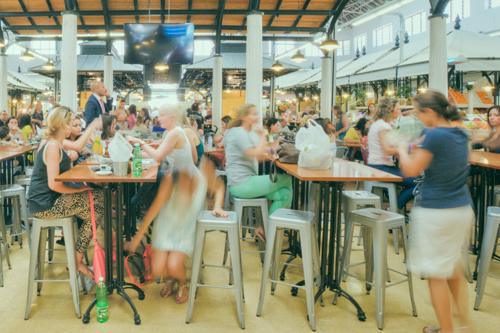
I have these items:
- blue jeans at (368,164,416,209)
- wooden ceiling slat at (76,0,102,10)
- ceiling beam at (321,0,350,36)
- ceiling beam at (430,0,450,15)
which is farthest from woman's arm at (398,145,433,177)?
wooden ceiling slat at (76,0,102,10)

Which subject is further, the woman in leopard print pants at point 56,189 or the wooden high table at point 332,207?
the woman in leopard print pants at point 56,189

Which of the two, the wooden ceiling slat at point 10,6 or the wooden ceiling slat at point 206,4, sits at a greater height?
the wooden ceiling slat at point 206,4

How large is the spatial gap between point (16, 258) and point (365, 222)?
3.32 meters

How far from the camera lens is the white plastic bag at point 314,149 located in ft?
11.6

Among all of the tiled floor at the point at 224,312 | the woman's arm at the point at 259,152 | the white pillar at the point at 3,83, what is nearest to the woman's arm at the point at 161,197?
the tiled floor at the point at 224,312

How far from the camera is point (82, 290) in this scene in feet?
12.1

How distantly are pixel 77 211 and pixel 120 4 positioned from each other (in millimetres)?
9829

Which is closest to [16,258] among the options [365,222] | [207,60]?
[365,222]

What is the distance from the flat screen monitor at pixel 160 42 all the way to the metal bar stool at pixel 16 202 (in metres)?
6.67

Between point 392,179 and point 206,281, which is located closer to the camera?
point 392,179

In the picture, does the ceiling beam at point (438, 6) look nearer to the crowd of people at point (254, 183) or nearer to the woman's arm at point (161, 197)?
the crowd of people at point (254, 183)

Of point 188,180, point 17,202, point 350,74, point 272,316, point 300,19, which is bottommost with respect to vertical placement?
point 272,316

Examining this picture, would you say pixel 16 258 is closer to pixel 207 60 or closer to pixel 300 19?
pixel 300 19

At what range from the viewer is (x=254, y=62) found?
9.42m
